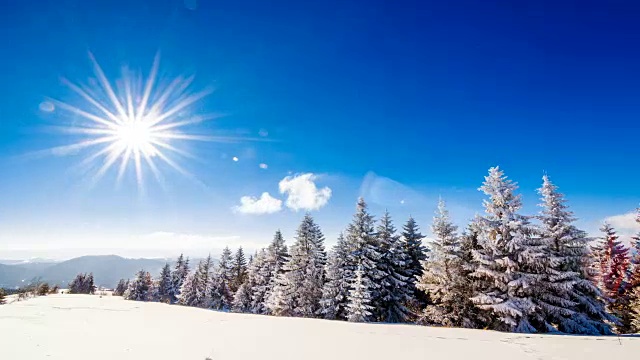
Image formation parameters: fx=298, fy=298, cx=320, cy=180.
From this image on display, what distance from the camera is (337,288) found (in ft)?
85.9

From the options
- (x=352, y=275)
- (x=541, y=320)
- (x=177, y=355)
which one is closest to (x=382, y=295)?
(x=352, y=275)

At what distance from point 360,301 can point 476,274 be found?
29.2ft

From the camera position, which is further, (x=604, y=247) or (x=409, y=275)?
(x=604, y=247)

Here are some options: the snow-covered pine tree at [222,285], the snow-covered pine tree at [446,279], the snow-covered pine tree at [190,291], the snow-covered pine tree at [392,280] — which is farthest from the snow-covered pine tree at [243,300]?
the snow-covered pine tree at [446,279]

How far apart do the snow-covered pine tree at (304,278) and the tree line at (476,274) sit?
10 centimetres

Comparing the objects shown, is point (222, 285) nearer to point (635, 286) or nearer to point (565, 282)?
point (565, 282)

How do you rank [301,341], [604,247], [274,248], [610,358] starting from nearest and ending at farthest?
[610,358]
[301,341]
[604,247]
[274,248]

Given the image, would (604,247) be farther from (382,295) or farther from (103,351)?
(103,351)

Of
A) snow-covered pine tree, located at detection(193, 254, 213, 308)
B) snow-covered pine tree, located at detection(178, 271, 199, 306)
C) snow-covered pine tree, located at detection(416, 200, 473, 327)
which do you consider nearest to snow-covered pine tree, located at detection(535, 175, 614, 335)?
snow-covered pine tree, located at detection(416, 200, 473, 327)

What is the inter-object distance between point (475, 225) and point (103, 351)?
67.5 ft

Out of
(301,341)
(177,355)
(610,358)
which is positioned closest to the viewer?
(177,355)

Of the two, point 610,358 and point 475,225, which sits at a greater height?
point 475,225

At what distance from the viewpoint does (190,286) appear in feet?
165

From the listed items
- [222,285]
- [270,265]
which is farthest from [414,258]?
[222,285]
